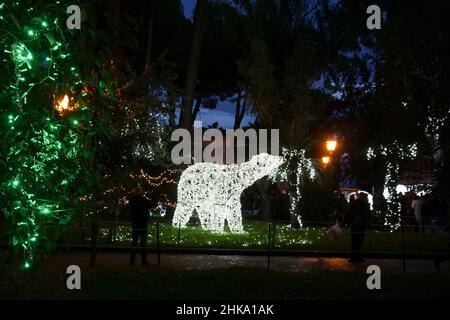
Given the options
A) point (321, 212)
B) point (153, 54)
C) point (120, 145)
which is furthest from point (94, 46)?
point (153, 54)

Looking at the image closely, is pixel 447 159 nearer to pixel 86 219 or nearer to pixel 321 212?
pixel 86 219

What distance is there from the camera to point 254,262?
14531mm

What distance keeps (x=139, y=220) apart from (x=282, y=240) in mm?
6439

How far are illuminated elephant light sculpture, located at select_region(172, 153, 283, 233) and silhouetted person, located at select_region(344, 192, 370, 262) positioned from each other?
5005 mm

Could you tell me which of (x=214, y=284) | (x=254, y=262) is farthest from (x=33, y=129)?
(x=254, y=262)

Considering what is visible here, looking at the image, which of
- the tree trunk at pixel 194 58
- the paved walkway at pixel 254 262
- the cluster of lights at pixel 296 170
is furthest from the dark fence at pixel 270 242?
the tree trunk at pixel 194 58

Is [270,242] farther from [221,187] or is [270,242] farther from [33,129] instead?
[33,129]

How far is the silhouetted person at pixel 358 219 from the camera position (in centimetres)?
1510

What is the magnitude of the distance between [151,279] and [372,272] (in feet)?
13.8

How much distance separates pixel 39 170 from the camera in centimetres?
685

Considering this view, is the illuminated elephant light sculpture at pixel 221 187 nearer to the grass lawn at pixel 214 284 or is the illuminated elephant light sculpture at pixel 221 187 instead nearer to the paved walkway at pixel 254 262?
the paved walkway at pixel 254 262

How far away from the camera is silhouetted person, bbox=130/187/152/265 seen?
1326cm

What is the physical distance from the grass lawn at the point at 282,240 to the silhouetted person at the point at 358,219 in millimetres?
1719

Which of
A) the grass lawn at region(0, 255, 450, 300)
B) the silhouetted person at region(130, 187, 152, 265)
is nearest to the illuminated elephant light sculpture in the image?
the silhouetted person at region(130, 187, 152, 265)
